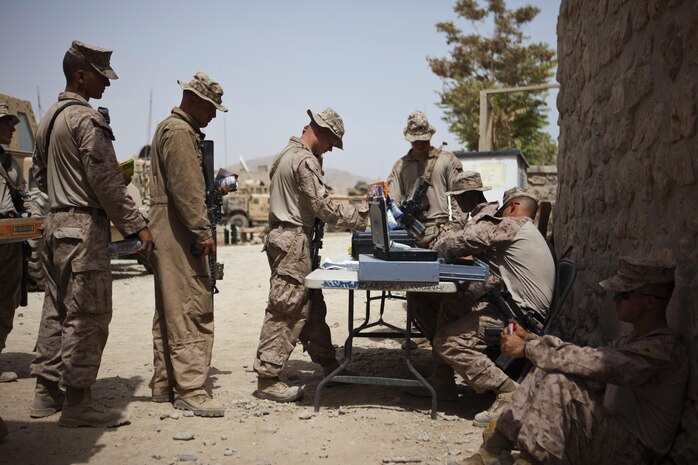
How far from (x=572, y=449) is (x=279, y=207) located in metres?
2.77

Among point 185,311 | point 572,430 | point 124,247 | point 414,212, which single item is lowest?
point 572,430

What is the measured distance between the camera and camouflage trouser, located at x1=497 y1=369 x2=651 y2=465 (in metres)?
2.94

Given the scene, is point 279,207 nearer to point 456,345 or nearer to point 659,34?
point 456,345

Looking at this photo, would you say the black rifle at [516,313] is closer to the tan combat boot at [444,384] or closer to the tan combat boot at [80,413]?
the tan combat boot at [444,384]

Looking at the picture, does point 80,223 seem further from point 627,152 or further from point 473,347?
point 627,152

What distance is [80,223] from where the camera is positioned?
4184 mm

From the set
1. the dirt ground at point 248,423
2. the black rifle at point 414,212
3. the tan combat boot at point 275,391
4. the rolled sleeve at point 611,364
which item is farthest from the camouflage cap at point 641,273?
the tan combat boot at point 275,391

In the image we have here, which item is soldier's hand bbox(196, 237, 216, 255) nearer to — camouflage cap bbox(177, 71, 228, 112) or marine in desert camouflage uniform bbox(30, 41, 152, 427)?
marine in desert camouflage uniform bbox(30, 41, 152, 427)

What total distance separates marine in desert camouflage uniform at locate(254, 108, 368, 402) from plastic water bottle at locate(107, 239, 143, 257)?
995 millimetres

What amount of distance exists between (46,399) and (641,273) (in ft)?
12.6

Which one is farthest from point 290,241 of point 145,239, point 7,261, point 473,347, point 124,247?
point 7,261

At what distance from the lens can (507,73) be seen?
27.8 meters

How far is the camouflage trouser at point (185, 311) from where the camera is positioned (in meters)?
4.58

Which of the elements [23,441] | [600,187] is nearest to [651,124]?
[600,187]
